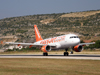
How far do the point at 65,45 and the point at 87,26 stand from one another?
481 ft

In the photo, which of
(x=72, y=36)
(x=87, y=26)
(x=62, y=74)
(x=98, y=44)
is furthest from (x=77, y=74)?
(x=87, y=26)

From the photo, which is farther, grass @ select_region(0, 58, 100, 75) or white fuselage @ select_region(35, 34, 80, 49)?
white fuselage @ select_region(35, 34, 80, 49)

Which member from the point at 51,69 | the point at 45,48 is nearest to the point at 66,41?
the point at 45,48

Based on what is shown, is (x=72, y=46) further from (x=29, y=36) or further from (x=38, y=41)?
(x=29, y=36)

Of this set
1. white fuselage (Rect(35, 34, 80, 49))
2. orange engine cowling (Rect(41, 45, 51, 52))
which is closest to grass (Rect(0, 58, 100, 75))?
white fuselage (Rect(35, 34, 80, 49))

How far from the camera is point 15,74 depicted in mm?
21266

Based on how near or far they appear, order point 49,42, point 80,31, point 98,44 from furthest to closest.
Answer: point 80,31, point 98,44, point 49,42

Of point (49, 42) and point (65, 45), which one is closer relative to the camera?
point (65, 45)

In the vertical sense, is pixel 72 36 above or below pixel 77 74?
above

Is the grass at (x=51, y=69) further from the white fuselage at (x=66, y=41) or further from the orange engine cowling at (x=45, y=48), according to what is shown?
the orange engine cowling at (x=45, y=48)

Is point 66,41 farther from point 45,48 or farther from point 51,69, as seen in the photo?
point 51,69

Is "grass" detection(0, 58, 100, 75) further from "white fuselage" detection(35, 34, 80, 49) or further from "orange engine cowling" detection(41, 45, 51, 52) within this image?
"orange engine cowling" detection(41, 45, 51, 52)

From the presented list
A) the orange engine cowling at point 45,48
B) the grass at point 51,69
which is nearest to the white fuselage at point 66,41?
the orange engine cowling at point 45,48

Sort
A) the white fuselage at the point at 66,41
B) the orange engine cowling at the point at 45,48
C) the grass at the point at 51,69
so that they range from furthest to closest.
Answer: the orange engine cowling at the point at 45,48, the white fuselage at the point at 66,41, the grass at the point at 51,69
